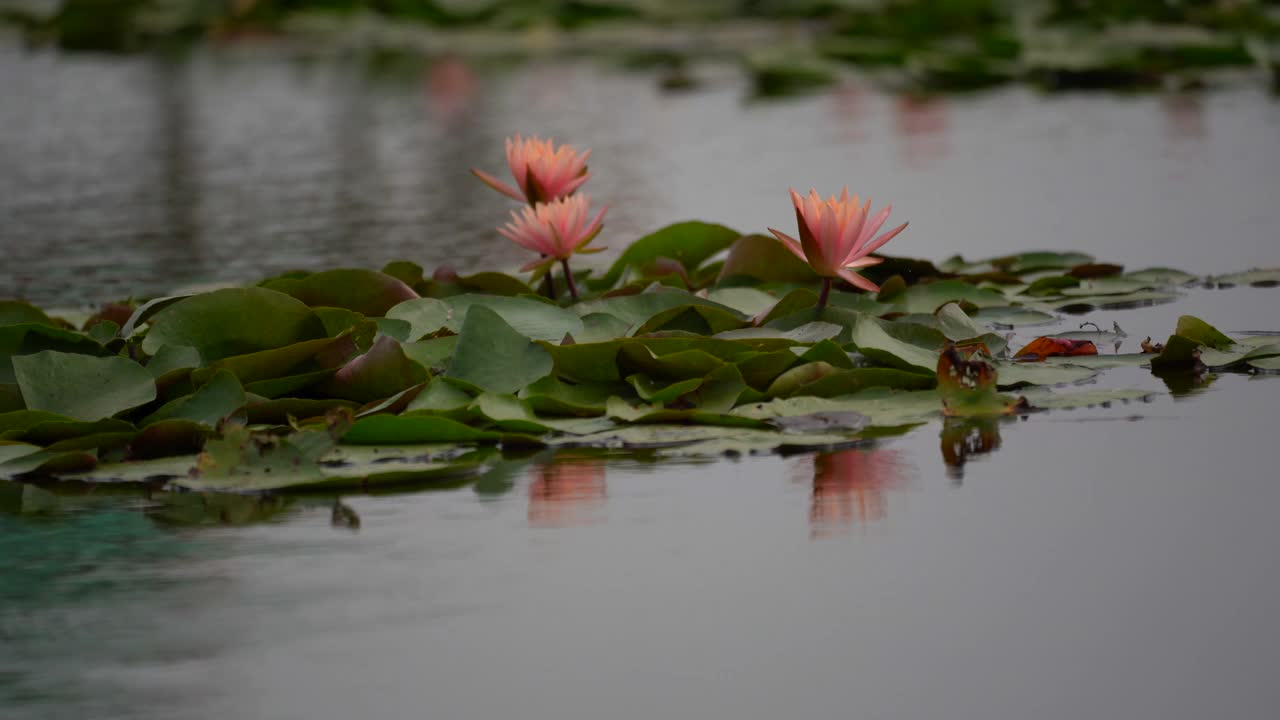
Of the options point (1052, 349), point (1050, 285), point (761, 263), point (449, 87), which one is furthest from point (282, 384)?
point (449, 87)

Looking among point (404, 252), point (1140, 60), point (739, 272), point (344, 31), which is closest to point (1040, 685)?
point (739, 272)

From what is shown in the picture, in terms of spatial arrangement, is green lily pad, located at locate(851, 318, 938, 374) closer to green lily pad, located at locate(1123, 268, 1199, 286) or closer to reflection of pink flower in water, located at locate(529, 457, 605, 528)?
reflection of pink flower in water, located at locate(529, 457, 605, 528)

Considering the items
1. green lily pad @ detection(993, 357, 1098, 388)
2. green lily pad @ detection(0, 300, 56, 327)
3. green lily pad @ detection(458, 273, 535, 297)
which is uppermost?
green lily pad @ detection(458, 273, 535, 297)

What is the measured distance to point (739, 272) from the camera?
2.51 meters

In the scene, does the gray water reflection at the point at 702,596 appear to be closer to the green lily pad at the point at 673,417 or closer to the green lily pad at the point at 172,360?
the green lily pad at the point at 673,417

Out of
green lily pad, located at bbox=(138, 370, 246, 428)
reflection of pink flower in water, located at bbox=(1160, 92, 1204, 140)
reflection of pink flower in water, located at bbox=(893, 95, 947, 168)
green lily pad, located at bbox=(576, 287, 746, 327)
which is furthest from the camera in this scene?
reflection of pink flower in water, located at bbox=(1160, 92, 1204, 140)

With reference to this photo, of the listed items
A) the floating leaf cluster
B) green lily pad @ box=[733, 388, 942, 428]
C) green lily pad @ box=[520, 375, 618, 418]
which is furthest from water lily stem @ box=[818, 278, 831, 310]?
green lily pad @ box=[520, 375, 618, 418]

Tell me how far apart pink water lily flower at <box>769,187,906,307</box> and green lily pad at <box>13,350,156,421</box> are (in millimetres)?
812

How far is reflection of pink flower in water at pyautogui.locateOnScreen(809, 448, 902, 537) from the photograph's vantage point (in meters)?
1.47

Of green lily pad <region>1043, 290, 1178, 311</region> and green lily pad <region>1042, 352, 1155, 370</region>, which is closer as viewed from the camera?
green lily pad <region>1042, 352, 1155, 370</region>

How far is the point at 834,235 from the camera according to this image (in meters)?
2.00

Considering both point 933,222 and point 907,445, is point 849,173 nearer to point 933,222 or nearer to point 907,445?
point 933,222

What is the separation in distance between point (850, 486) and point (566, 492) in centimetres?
29

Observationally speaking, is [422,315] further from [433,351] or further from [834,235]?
[834,235]
